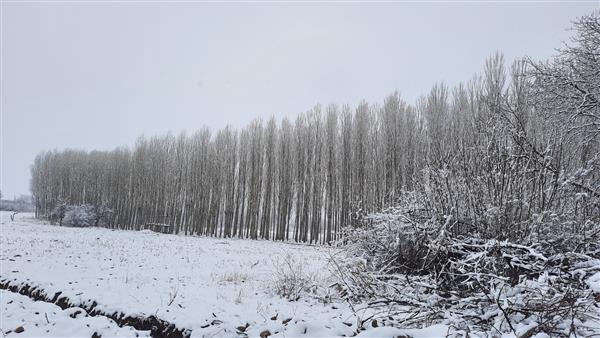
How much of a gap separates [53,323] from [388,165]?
21077 millimetres

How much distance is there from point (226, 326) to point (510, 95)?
770 inches

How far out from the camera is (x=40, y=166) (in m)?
54.0

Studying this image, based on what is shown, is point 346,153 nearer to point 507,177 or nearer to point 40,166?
point 507,177

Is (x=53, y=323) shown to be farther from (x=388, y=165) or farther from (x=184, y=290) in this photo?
(x=388, y=165)

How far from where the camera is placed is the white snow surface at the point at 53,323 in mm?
5266

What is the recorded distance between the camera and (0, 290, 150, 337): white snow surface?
527 centimetres

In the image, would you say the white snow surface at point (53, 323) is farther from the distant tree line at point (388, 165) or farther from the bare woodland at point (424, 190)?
the distant tree line at point (388, 165)

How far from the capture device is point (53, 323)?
561 cm

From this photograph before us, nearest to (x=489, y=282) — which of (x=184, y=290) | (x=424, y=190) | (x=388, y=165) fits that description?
(x=424, y=190)

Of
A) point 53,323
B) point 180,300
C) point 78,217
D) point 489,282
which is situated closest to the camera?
point 489,282

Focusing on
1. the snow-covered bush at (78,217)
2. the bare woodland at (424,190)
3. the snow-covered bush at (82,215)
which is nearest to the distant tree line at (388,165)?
the bare woodland at (424,190)

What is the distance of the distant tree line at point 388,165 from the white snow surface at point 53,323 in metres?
5.10

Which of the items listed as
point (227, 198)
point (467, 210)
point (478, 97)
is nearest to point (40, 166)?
point (227, 198)

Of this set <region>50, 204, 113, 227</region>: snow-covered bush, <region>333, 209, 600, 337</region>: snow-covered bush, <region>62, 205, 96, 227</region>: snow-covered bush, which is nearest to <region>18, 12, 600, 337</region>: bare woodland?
<region>333, 209, 600, 337</region>: snow-covered bush
